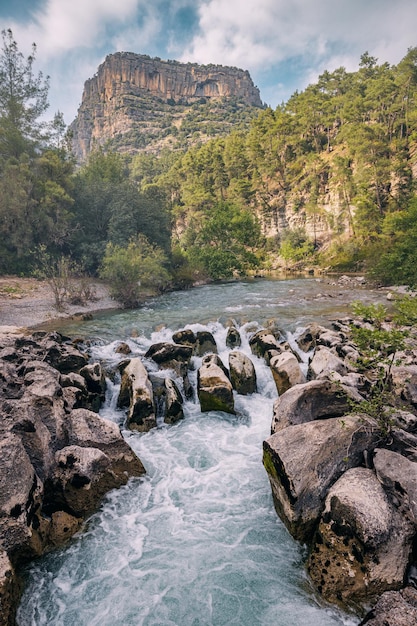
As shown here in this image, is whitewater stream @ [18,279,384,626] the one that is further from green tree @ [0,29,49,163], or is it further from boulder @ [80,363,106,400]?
green tree @ [0,29,49,163]

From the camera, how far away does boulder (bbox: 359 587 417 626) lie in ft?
12.5

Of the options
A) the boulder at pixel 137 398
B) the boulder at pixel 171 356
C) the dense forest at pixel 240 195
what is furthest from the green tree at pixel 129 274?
the boulder at pixel 137 398

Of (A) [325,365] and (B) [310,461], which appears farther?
(A) [325,365]

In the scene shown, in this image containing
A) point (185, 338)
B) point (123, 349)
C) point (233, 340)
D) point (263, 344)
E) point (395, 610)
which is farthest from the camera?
point (233, 340)

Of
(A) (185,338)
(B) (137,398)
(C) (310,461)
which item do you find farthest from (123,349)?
(C) (310,461)

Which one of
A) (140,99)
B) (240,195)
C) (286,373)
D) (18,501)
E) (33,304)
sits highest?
(140,99)

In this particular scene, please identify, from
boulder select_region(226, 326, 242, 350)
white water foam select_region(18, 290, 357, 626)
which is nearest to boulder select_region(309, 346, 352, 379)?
white water foam select_region(18, 290, 357, 626)

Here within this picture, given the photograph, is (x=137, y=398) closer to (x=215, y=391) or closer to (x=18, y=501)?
(x=215, y=391)

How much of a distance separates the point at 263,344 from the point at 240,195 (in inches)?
2523

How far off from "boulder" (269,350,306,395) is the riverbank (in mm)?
14647

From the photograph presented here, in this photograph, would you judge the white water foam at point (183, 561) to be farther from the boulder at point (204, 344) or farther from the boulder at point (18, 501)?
→ the boulder at point (204, 344)

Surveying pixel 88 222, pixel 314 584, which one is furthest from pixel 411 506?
pixel 88 222

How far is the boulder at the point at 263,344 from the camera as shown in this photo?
13.9 m

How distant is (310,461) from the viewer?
234 inches
